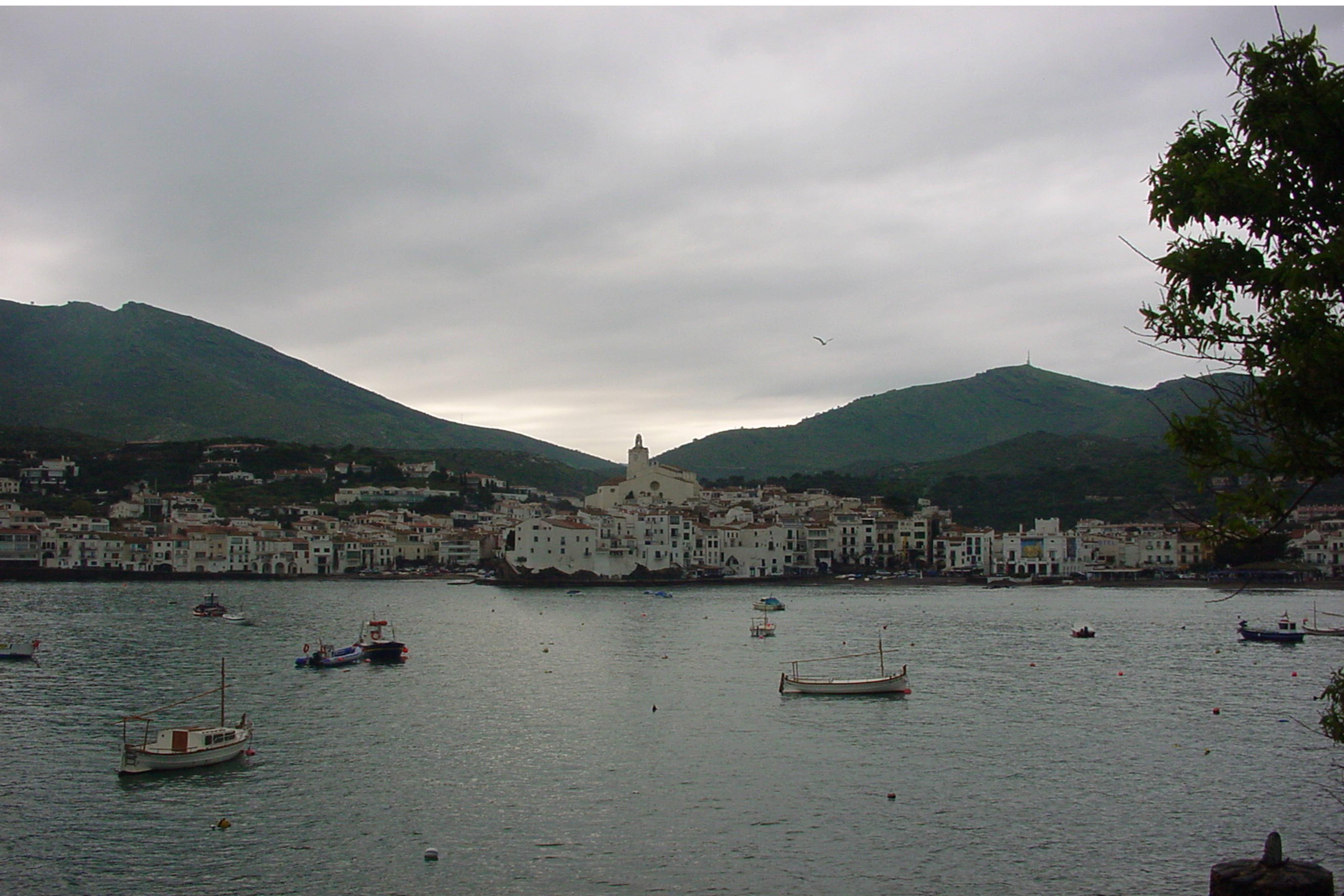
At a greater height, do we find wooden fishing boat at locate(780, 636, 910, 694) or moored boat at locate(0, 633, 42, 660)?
moored boat at locate(0, 633, 42, 660)

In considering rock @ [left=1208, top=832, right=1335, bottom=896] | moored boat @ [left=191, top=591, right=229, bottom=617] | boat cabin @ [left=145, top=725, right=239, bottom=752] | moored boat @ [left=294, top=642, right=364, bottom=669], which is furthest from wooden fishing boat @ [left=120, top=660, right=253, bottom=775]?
moored boat @ [left=191, top=591, right=229, bottom=617]

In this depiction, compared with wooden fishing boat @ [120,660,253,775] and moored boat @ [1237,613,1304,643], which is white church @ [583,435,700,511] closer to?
moored boat @ [1237,613,1304,643]

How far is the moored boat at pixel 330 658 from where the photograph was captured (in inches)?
1384

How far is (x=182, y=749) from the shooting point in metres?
20.4

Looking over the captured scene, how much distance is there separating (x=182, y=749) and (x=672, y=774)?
363 inches

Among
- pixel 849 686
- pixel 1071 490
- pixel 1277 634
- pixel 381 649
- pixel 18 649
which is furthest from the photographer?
pixel 1071 490

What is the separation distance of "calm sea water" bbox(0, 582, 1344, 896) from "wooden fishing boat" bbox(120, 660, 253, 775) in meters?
0.38

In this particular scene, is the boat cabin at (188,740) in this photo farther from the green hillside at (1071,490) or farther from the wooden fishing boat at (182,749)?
the green hillside at (1071,490)

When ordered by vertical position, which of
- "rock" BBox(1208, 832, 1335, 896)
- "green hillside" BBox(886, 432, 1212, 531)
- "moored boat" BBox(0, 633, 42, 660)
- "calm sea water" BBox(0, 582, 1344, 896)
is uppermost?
"green hillside" BBox(886, 432, 1212, 531)

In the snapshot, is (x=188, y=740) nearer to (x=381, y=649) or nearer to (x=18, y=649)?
(x=381, y=649)

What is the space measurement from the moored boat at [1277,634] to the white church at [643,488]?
237 feet

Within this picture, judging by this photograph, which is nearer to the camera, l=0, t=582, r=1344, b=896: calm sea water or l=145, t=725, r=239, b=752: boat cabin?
l=0, t=582, r=1344, b=896: calm sea water

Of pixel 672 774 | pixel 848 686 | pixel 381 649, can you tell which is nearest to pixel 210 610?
pixel 381 649

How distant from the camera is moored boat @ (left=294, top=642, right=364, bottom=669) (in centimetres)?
3516
